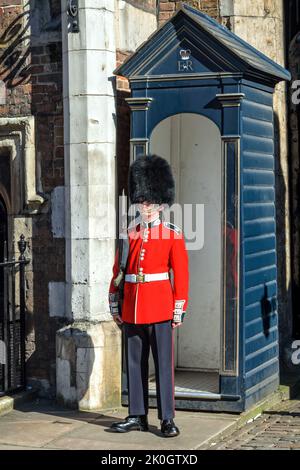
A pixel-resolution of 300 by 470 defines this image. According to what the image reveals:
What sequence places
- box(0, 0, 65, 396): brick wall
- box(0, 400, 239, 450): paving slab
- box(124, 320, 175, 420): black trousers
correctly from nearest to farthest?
box(0, 400, 239, 450): paving slab
box(124, 320, 175, 420): black trousers
box(0, 0, 65, 396): brick wall

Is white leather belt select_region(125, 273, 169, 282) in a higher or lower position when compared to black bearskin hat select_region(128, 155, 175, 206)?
lower

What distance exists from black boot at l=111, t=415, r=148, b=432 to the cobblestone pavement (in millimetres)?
501

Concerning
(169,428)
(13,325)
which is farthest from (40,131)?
(169,428)

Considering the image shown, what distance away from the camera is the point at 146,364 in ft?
24.5

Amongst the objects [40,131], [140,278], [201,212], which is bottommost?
[140,278]

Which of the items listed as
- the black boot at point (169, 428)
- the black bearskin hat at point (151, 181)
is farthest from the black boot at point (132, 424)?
the black bearskin hat at point (151, 181)

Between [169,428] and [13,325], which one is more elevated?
[13,325]

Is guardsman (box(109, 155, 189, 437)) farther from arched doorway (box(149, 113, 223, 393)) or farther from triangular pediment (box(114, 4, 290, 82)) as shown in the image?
arched doorway (box(149, 113, 223, 393))

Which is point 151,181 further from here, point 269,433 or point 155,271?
point 269,433

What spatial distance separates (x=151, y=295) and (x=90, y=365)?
44.0 inches

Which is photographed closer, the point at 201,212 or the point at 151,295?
the point at 151,295

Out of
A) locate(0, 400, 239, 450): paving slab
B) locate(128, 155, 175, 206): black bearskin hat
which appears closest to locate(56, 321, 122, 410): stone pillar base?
locate(0, 400, 239, 450): paving slab

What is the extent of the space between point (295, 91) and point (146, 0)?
1729 mm

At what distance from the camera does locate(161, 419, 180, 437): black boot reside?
7.23 m
